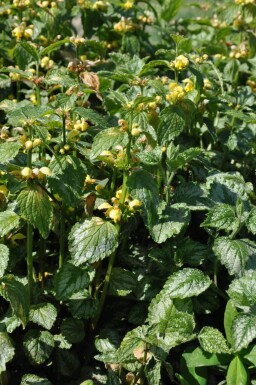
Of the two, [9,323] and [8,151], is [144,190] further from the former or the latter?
[9,323]

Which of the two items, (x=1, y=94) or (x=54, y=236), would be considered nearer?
(x=54, y=236)

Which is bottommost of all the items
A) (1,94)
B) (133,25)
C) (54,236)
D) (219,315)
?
(219,315)

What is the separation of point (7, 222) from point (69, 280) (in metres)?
0.30

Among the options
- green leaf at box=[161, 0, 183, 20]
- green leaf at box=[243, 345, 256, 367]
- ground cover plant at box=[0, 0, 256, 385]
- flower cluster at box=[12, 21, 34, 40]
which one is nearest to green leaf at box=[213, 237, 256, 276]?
ground cover plant at box=[0, 0, 256, 385]

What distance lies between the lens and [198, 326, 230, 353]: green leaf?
2.04 meters

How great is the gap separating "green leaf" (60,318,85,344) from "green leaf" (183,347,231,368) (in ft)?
1.24

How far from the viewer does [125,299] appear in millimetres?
2389

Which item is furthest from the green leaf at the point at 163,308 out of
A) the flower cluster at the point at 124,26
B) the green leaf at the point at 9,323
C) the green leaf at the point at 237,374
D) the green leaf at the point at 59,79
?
the flower cluster at the point at 124,26

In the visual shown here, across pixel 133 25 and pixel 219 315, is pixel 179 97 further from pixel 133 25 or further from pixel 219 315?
pixel 133 25

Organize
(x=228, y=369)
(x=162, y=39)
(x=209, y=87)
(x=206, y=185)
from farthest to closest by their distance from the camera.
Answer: (x=162, y=39), (x=209, y=87), (x=206, y=185), (x=228, y=369)

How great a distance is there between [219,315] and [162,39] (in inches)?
71.9

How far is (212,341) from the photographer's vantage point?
2.05 meters

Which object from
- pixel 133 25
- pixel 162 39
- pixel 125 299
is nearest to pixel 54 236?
pixel 125 299

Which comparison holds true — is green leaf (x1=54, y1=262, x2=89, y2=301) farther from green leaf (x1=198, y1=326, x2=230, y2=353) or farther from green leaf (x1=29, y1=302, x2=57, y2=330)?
green leaf (x1=198, y1=326, x2=230, y2=353)
